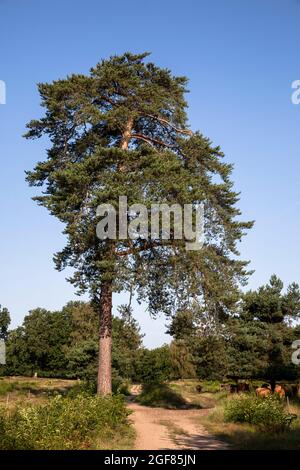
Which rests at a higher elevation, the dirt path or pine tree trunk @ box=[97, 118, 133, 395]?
pine tree trunk @ box=[97, 118, 133, 395]

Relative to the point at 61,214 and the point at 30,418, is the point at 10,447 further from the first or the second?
the point at 61,214

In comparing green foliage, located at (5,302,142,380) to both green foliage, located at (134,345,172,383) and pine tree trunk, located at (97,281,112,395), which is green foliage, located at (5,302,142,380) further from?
pine tree trunk, located at (97,281,112,395)

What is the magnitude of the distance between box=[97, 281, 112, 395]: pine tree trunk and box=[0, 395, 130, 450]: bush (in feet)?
16.4

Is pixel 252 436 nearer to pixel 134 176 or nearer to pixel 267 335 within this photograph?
pixel 134 176

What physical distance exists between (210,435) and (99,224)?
27.3ft

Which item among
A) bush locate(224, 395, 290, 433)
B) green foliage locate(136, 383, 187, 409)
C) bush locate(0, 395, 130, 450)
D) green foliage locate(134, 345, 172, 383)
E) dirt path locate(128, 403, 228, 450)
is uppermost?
bush locate(0, 395, 130, 450)

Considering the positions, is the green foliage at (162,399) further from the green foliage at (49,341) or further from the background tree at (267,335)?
the green foliage at (49,341)

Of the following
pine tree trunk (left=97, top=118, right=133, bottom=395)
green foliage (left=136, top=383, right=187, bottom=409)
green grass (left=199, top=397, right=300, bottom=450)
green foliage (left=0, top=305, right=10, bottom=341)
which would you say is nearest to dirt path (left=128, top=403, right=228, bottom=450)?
green grass (left=199, top=397, right=300, bottom=450)

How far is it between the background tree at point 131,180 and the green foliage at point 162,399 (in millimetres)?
8985

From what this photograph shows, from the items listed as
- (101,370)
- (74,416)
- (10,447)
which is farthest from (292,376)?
(10,447)

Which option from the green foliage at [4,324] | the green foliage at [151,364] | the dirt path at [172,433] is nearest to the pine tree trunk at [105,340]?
the dirt path at [172,433]

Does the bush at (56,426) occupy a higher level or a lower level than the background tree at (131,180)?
lower

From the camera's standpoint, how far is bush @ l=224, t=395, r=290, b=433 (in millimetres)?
14148

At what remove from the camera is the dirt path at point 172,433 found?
39.9 ft
